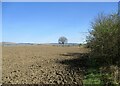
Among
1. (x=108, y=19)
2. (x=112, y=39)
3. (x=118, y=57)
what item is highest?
(x=108, y=19)

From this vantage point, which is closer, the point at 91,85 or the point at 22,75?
the point at 91,85

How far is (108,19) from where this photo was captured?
1830cm

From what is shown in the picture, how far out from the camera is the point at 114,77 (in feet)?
41.6

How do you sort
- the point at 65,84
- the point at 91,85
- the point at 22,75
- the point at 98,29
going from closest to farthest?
the point at 91,85 < the point at 65,84 < the point at 22,75 < the point at 98,29

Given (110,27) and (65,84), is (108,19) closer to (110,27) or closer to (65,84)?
(110,27)

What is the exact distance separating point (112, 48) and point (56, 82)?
5.00 m

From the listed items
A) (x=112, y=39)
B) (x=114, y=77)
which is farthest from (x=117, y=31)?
(x=114, y=77)

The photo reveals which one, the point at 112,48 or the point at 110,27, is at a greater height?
the point at 110,27

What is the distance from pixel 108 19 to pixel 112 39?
1.85 meters

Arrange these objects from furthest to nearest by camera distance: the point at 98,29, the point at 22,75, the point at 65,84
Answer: the point at 98,29
the point at 22,75
the point at 65,84

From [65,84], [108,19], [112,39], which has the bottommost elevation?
[65,84]

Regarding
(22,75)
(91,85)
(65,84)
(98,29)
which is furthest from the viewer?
(98,29)

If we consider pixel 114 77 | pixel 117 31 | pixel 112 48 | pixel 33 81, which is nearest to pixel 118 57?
pixel 112 48

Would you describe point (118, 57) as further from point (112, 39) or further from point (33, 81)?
point (33, 81)
